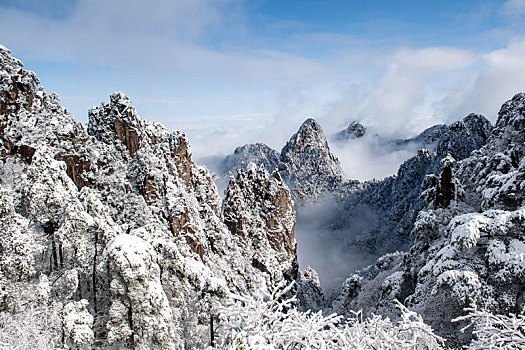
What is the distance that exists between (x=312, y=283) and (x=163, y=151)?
49.5 metres

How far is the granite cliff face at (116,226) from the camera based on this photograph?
19719 mm

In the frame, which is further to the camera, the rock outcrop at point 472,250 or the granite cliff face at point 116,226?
the granite cliff face at point 116,226

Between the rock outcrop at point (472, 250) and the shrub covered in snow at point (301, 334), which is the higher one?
the rock outcrop at point (472, 250)

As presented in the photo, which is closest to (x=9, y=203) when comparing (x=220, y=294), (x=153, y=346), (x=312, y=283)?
(x=153, y=346)

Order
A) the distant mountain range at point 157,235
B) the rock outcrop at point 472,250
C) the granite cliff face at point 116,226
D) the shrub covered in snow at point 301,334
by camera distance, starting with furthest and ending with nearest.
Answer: the granite cliff face at point 116,226 → the distant mountain range at point 157,235 → the rock outcrop at point 472,250 → the shrub covered in snow at point 301,334

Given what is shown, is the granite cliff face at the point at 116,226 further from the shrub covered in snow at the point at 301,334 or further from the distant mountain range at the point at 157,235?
the shrub covered in snow at the point at 301,334

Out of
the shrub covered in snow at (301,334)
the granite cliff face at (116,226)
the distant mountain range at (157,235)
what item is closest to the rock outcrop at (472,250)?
the distant mountain range at (157,235)

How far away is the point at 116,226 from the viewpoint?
29109 millimetres

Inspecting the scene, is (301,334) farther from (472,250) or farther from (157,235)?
(157,235)

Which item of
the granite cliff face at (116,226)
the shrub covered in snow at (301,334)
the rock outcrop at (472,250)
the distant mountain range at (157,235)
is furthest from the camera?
the granite cliff face at (116,226)

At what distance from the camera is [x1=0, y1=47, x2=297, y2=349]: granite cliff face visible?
1972 cm

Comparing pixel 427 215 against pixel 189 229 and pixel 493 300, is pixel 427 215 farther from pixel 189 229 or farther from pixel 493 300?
pixel 189 229

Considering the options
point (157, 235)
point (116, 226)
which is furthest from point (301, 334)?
point (157, 235)

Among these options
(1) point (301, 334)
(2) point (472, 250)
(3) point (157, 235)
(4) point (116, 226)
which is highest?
(3) point (157, 235)
